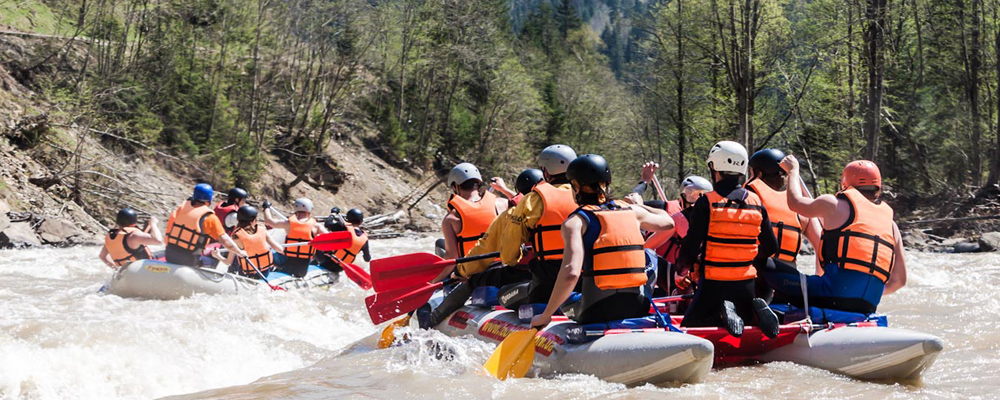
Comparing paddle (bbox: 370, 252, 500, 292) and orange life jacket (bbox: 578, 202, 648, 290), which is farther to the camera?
paddle (bbox: 370, 252, 500, 292)

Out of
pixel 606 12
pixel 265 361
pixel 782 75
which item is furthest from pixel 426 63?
pixel 606 12

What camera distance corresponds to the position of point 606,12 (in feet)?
597

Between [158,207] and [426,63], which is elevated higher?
[426,63]

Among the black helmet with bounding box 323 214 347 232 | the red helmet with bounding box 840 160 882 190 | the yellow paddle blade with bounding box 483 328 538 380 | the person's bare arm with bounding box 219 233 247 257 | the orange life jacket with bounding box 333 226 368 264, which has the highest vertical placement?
the red helmet with bounding box 840 160 882 190

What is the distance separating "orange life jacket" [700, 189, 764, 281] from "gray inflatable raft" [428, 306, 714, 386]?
0.68 m

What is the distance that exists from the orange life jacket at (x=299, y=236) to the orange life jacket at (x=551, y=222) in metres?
6.76

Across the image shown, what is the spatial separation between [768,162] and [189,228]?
722cm

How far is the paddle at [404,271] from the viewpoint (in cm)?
681

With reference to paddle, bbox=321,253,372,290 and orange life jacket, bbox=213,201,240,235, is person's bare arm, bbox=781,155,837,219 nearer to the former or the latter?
paddle, bbox=321,253,372,290

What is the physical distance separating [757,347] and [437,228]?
23.5 m

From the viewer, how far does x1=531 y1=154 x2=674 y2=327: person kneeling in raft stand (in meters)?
4.82

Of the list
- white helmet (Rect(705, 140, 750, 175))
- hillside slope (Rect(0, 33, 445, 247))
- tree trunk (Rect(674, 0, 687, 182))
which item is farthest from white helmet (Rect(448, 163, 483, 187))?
tree trunk (Rect(674, 0, 687, 182))

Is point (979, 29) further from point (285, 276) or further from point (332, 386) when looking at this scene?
point (332, 386)

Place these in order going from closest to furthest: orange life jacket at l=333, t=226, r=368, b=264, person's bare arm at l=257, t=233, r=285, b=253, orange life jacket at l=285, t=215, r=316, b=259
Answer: person's bare arm at l=257, t=233, r=285, b=253 < orange life jacket at l=285, t=215, r=316, b=259 < orange life jacket at l=333, t=226, r=368, b=264
